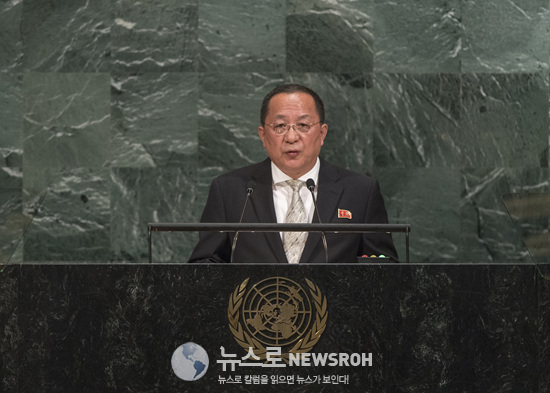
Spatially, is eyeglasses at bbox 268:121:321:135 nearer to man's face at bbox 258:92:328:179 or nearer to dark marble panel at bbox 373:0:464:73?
man's face at bbox 258:92:328:179

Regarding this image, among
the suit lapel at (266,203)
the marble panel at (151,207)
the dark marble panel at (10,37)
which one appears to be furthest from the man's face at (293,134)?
the dark marble panel at (10,37)

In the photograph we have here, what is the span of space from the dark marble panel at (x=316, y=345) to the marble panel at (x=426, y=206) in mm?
3100

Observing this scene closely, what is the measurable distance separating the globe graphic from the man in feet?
3.61

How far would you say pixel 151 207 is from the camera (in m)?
5.61

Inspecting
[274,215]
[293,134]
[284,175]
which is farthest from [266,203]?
[293,134]

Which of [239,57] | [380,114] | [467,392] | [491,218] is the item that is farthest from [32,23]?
[467,392]

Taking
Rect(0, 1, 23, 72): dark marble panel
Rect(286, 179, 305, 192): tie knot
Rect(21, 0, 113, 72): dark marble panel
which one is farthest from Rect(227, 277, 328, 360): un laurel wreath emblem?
Rect(0, 1, 23, 72): dark marble panel

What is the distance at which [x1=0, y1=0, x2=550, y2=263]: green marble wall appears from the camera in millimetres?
5602

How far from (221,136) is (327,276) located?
3.20m

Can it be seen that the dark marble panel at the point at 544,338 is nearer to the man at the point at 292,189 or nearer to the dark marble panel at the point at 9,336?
the man at the point at 292,189

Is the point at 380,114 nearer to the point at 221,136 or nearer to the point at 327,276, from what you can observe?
the point at 221,136

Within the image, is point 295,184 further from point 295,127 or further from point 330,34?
point 330,34

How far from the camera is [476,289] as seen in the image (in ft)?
8.23

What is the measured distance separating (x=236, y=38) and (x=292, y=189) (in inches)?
81.1
